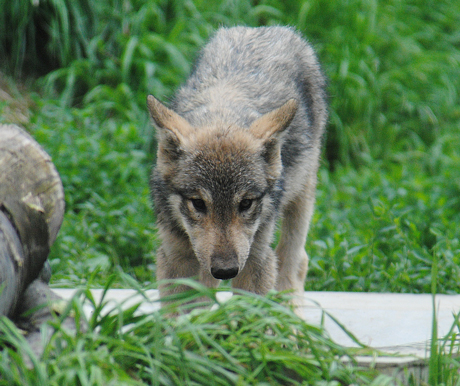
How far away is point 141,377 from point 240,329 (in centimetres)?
49

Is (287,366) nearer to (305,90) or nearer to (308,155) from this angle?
(308,155)

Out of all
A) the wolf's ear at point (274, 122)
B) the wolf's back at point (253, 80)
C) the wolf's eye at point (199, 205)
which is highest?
the wolf's back at point (253, 80)

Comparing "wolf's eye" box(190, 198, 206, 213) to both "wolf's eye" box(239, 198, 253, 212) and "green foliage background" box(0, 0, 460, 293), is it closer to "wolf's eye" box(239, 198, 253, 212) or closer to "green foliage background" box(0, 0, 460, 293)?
"wolf's eye" box(239, 198, 253, 212)

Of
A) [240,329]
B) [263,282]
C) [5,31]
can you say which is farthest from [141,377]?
[5,31]

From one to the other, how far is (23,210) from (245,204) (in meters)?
1.24

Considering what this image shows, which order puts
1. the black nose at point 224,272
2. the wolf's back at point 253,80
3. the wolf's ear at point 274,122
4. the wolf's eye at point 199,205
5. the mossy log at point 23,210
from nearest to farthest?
the mossy log at point 23,210 < the black nose at point 224,272 < the wolf's eye at point 199,205 < the wolf's ear at point 274,122 < the wolf's back at point 253,80

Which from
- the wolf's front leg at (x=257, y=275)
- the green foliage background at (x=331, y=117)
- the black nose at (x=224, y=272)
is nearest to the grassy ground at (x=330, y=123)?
the green foliage background at (x=331, y=117)

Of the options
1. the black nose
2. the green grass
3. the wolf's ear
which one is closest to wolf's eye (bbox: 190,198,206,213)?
the black nose

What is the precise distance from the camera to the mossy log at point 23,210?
110 inches

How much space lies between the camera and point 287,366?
8.84 ft

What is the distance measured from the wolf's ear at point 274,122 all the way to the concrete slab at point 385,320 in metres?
1.04

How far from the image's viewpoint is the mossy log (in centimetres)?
278

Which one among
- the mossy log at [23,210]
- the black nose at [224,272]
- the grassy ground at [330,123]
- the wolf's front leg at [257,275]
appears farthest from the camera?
the grassy ground at [330,123]

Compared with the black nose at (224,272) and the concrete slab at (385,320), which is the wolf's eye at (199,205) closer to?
the black nose at (224,272)
